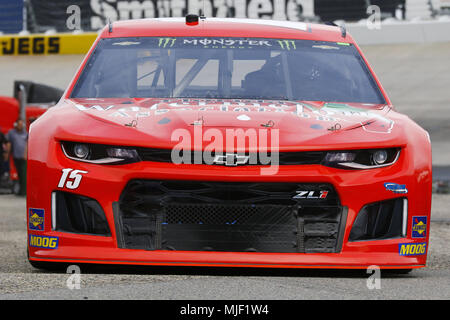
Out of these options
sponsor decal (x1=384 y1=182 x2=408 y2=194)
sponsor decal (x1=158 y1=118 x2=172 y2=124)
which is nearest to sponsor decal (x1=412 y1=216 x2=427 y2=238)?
sponsor decal (x1=384 y1=182 x2=408 y2=194)

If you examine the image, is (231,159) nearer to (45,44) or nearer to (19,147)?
(19,147)

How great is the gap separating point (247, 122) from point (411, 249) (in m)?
1.03

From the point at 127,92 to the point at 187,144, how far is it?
1.09 meters

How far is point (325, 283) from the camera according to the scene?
524 cm

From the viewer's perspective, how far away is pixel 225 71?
5605mm

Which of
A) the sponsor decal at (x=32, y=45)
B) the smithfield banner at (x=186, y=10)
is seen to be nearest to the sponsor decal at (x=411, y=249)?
the smithfield banner at (x=186, y=10)

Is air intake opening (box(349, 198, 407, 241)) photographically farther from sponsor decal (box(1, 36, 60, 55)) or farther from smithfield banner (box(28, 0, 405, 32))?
sponsor decal (box(1, 36, 60, 55))

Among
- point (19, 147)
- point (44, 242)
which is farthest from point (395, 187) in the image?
point (19, 147)

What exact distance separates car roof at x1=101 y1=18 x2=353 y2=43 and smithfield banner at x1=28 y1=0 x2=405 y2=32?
26.8 m

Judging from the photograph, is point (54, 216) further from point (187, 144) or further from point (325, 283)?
point (325, 283)

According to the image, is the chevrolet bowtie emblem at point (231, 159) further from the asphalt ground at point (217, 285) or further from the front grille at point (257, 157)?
the asphalt ground at point (217, 285)

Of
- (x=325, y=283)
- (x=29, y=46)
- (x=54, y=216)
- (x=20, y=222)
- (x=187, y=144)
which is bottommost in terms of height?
(x=29, y=46)

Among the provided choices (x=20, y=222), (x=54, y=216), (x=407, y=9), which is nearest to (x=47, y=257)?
(x=54, y=216)
